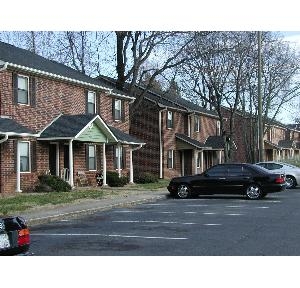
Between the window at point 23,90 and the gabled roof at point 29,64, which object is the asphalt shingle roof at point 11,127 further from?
the gabled roof at point 29,64

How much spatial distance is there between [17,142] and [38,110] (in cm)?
280

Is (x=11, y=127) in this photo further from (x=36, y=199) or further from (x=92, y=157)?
(x=92, y=157)

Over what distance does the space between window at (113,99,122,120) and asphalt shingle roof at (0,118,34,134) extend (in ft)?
33.8

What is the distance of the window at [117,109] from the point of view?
32.4 m

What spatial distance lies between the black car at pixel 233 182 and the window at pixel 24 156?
643cm

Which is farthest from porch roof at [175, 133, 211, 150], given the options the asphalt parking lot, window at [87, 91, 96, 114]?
the asphalt parking lot

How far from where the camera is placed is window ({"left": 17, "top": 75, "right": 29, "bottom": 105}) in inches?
918

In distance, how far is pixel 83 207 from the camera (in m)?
17.6

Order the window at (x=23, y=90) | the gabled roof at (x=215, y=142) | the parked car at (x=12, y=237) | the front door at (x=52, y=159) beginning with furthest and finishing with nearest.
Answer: the gabled roof at (x=215, y=142)
the front door at (x=52, y=159)
the window at (x=23, y=90)
the parked car at (x=12, y=237)

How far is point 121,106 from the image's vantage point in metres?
33.4

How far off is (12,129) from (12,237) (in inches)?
585

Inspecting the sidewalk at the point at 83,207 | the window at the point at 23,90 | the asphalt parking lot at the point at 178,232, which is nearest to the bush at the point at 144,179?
the sidewalk at the point at 83,207

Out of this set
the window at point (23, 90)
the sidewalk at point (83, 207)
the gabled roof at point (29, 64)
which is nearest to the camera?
the sidewalk at point (83, 207)

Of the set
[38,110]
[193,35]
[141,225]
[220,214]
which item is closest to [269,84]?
[193,35]
